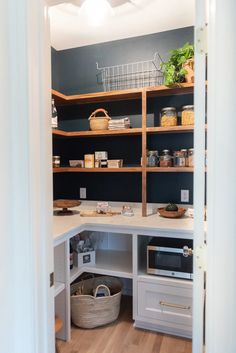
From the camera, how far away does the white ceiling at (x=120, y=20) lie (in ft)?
6.57

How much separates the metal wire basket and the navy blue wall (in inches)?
2.4

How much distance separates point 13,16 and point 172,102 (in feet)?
6.13

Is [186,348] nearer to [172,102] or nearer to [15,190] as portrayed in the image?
[15,190]

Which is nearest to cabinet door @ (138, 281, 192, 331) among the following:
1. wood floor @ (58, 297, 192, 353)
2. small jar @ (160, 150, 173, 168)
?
wood floor @ (58, 297, 192, 353)

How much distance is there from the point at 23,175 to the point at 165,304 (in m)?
1.54

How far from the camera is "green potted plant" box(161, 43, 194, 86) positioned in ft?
6.82

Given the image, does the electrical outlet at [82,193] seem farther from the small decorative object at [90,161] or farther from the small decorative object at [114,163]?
the small decorative object at [114,163]

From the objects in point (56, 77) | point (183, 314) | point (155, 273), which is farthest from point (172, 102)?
point (183, 314)

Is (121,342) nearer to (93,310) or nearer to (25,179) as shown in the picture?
(93,310)

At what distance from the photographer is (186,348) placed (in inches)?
70.5

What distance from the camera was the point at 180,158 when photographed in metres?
2.28

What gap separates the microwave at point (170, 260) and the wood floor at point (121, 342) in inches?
18.9

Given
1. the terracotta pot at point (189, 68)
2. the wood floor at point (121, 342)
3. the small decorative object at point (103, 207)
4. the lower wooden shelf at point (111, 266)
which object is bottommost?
the wood floor at point (121, 342)

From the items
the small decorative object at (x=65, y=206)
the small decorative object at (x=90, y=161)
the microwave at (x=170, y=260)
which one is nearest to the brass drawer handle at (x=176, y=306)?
the microwave at (x=170, y=260)
